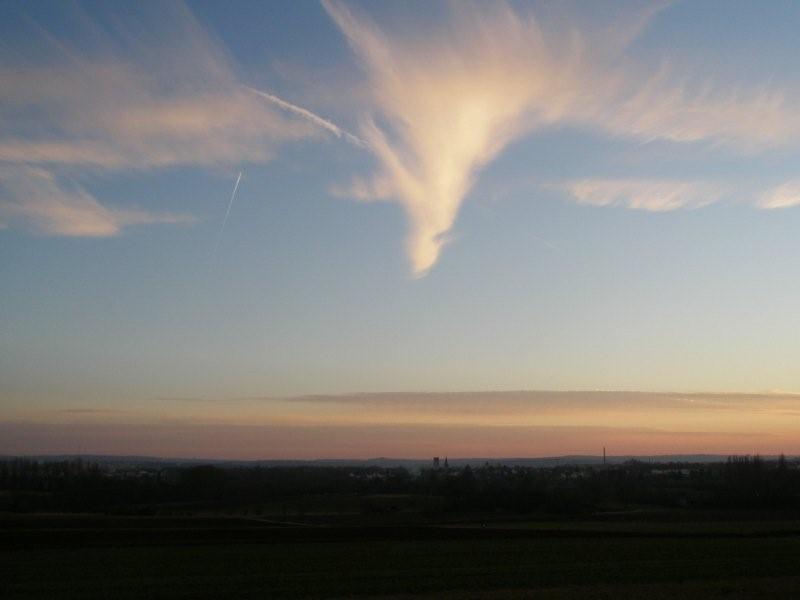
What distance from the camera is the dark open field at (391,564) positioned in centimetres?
2831

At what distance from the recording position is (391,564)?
118ft

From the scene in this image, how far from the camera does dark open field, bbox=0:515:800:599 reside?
92.9 ft

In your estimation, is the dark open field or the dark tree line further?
the dark tree line

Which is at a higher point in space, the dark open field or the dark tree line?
the dark tree line

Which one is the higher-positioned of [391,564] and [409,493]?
[409,493]

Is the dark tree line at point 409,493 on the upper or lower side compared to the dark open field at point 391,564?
upper

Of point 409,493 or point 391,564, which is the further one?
point 409,493

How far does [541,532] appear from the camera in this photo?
57125mm

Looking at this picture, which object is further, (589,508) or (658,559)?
(589,508)

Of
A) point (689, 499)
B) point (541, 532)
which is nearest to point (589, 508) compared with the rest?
point (689, 499)

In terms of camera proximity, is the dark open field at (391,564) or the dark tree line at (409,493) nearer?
the dark open field at (391,564)

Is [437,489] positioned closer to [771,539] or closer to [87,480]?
[87,480]

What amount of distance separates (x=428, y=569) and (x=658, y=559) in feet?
39.1

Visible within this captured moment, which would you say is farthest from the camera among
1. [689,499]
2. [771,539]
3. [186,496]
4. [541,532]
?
[186,496]
